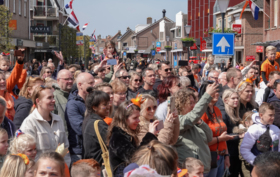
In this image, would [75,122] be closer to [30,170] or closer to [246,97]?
[30,170]

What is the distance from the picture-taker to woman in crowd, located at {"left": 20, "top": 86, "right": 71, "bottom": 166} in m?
4.64

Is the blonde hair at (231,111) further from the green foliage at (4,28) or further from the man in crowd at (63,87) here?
the green foliage at (4,28)

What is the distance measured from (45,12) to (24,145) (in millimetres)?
51673

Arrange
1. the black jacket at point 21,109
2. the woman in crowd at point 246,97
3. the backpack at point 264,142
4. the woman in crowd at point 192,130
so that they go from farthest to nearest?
the woman in crowd at point 246,97, the backpack at point 264,142, the black jacket at point 21,109, the woman in crowd at point 192,130

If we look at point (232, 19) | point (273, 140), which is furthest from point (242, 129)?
point (232, 19)

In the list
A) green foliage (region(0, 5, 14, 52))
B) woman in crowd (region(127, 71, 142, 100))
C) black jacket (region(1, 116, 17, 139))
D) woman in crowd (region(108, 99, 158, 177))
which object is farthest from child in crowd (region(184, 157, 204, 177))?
green foliage (region(0, 5, 14, 52))

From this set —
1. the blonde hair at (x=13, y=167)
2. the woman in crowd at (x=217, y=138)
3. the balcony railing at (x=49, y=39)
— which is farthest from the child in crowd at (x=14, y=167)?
the balcony railing at (x=49, y=39)

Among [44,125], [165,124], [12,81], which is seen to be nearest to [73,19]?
[12,81]

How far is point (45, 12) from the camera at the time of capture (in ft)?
175

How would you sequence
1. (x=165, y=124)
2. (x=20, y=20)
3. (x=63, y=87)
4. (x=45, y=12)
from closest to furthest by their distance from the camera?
(x=165, y=124)
(x=63, y=87)
(x=20, y=20)
(x=45, y=12)

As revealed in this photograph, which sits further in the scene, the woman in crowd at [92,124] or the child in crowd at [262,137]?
the child in crowd at [262,137]

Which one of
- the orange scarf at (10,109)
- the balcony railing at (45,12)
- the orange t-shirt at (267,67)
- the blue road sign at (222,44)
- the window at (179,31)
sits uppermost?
the balcony railing at (45,12)

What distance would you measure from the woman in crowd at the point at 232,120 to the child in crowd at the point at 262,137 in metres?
0.58

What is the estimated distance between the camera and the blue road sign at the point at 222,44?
11.3 metres
